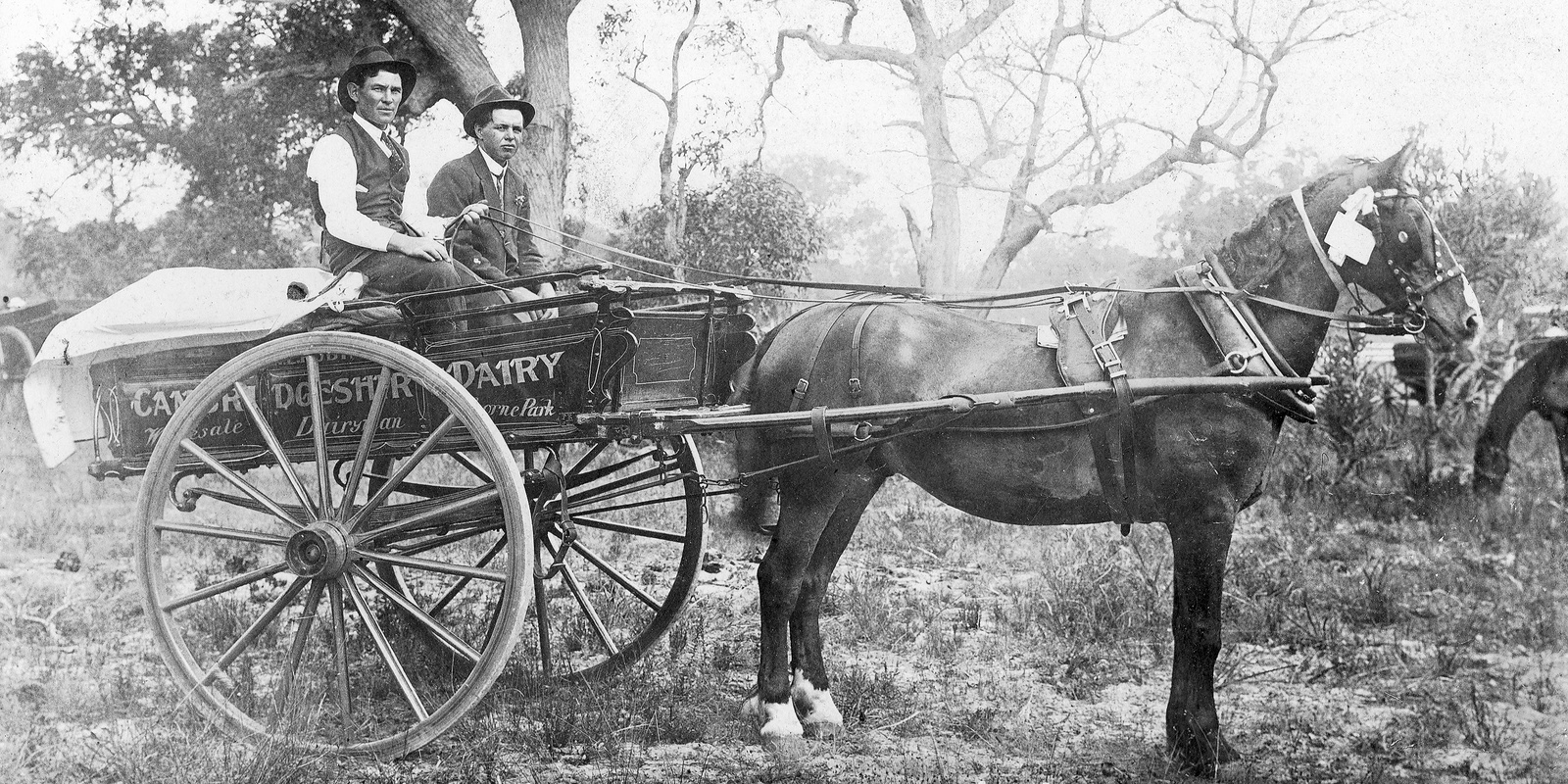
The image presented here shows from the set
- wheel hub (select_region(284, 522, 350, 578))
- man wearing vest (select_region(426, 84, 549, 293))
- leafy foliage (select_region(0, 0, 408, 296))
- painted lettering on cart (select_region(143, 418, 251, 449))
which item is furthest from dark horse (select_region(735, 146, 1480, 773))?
leafy foliage (select_region(0, 0, 408, 296))

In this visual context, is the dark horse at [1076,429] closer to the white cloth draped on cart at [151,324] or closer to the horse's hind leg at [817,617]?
the horse's hind leg at [817,617]

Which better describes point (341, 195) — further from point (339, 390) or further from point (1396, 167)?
point (1396, 167)

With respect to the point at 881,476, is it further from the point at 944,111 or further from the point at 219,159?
the point at 219,159

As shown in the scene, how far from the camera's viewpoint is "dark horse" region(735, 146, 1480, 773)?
3551mm

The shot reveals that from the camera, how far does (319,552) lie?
11.5 feet

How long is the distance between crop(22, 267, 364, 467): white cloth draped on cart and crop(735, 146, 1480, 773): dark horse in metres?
1.89

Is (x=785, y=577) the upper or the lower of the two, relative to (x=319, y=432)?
lower

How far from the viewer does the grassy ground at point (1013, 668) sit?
3.56 metres

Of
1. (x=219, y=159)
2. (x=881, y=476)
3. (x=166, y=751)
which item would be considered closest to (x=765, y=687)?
(x=881, y=476)

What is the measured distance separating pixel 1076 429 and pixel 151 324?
3.64 meters

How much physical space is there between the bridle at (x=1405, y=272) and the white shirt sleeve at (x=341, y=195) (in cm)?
361

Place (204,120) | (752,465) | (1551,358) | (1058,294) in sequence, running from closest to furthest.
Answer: (1058,294) < (752,465) < (1551,358) < (204,120)

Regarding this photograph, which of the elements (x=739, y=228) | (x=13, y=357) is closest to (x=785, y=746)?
(x=739, y=228)

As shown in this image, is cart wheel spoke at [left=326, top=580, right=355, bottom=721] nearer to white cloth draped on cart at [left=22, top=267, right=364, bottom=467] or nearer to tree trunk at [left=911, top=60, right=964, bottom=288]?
white cloth draped on cart at [left=22, top=267, right=364, bottom=467]
